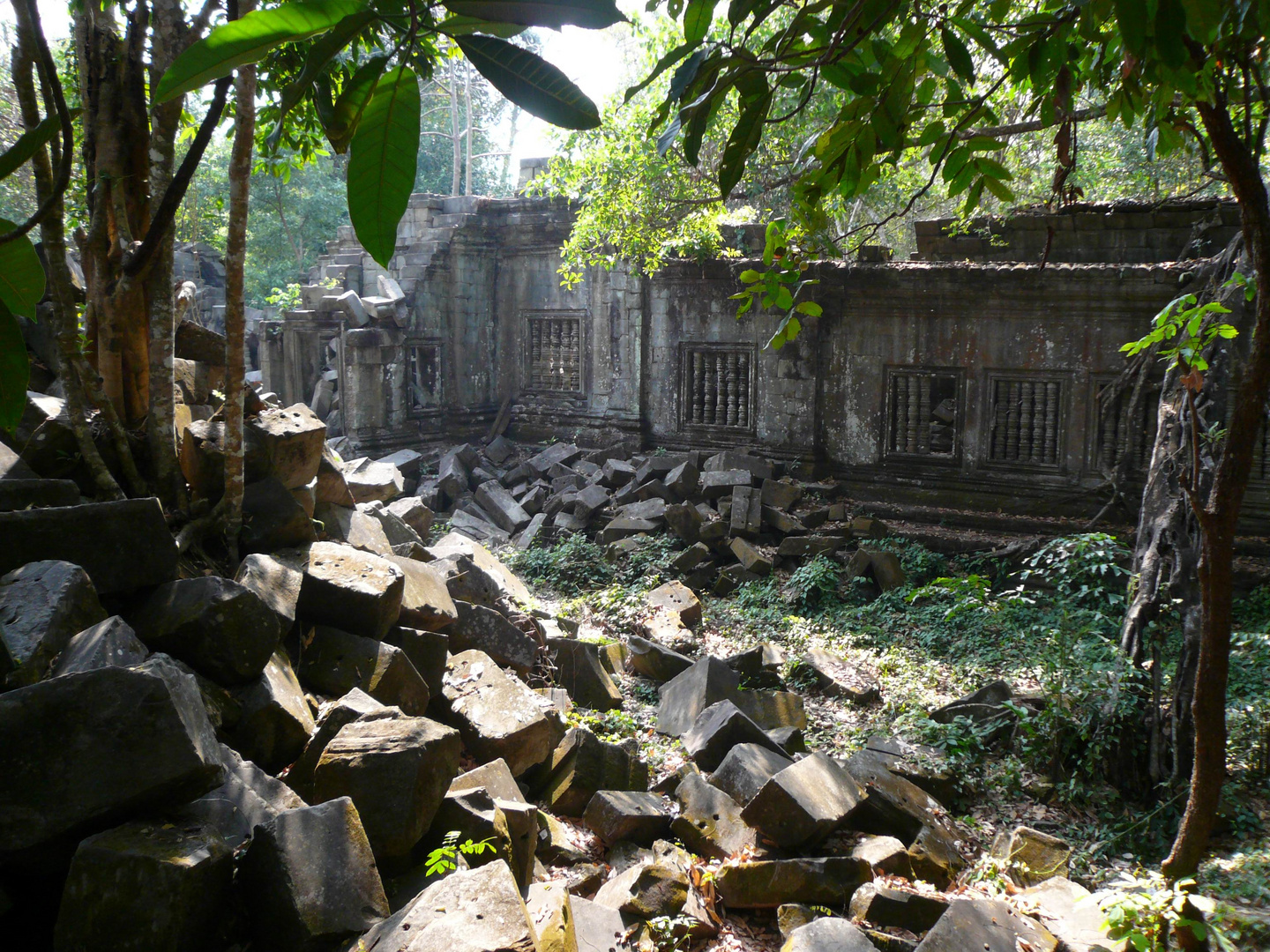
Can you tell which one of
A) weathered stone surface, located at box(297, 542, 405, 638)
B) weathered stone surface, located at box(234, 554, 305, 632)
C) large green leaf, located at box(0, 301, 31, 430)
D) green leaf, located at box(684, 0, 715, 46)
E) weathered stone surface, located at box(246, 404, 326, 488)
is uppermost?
green leaf, located at box(684, 0, 715, 46)

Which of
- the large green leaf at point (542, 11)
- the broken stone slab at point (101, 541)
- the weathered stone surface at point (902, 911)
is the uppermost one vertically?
the large green leaf at point (542, 11)

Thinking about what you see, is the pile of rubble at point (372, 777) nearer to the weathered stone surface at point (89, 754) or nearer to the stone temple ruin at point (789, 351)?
the weathered stone surface at point (89, 754)

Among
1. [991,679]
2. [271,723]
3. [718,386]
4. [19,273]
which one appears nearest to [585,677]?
[271,723]

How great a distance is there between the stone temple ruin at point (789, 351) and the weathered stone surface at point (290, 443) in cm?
466

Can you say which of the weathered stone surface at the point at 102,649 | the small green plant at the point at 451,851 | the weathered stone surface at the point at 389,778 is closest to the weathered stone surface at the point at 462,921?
the small green plant at the point at 451,851

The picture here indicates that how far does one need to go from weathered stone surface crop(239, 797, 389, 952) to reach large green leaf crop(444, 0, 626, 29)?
2.01 meters

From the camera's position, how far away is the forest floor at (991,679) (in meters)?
3.57

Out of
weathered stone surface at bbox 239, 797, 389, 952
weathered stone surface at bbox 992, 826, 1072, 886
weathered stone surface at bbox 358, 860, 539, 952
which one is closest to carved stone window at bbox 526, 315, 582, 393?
weathered stone surface at bbox 992, 826, 1072, 886

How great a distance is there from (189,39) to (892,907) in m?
4.25

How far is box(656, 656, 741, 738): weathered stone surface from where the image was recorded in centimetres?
477

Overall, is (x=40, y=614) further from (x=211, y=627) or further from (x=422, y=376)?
(x=422, y=376)

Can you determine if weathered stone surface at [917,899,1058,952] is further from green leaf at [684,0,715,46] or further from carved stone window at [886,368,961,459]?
carved stone window at [886,368,961,459]

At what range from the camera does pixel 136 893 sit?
1847 mm

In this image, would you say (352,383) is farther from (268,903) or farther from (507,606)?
(268,903)
